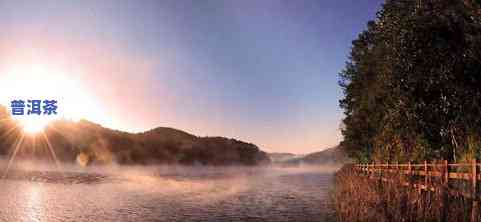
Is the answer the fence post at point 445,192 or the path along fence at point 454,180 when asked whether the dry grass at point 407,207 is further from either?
the path along fence at point 454,180

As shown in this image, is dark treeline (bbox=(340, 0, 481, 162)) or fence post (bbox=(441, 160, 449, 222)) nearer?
fence post (bbox=(441, 160, 449, 222))

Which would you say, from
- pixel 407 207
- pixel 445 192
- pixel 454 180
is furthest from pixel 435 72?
pixel 407 207

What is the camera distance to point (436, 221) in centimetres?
1372

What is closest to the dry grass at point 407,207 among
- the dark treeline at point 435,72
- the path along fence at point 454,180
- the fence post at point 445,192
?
the fence post at point 445,192

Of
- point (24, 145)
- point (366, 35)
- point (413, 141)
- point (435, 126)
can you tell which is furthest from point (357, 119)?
point (24, 145)

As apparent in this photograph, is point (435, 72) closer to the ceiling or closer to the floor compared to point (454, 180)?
closer to the ceiling

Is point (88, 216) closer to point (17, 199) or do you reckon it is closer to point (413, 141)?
point (17, 199)

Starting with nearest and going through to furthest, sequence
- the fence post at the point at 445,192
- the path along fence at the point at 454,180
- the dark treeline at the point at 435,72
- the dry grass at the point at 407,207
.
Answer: the dry grass at the point at 407,207
the fence post at the point at 445,192
the path along fence at the point at 454,180
the dark treeline at the point at 435,72

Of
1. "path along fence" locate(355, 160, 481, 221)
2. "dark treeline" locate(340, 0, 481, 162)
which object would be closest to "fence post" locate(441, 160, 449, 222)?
"path along fence" locate(355, 160, 481, 221)

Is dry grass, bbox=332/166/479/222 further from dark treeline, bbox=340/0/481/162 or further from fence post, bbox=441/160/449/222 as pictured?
dark treeline, bbox=340/0/481/162

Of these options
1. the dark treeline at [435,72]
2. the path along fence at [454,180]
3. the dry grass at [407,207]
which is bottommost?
the dry grass at [407,207]

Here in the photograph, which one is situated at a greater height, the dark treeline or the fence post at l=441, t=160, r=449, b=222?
the dark treeline

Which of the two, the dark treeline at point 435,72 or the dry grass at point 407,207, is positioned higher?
the dark treeline at point 435,72

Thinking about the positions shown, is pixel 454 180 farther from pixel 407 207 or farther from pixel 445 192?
pixel 407 207
